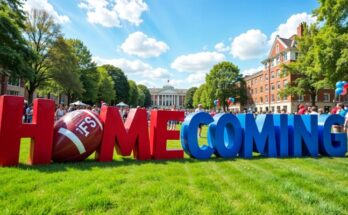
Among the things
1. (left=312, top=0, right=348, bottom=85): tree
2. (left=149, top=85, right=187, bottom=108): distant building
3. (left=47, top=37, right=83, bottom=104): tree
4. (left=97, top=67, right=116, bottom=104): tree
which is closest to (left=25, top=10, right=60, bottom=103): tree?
(left=47, top=37, right=83, bottom=104): tree

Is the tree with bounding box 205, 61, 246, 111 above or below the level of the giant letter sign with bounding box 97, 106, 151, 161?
above

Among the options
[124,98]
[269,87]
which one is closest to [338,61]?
[269,87]

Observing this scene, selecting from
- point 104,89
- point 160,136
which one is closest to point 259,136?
point 160,136

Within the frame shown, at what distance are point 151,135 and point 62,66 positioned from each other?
3391 cm

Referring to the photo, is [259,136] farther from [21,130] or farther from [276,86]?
[276,86]

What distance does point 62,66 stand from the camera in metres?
38.6

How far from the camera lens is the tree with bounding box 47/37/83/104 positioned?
125ft

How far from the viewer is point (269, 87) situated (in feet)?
212

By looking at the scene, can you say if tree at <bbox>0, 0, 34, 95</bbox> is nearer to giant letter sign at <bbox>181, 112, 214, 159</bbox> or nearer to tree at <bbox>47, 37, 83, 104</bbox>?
tree at <bbox>47, 37, 83, 104</bbox>

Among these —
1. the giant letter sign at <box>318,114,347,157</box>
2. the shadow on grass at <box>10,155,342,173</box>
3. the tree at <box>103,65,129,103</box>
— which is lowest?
the shadow on grass at <box>10,155,342,173</box>

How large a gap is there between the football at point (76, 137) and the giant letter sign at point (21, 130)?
247mm

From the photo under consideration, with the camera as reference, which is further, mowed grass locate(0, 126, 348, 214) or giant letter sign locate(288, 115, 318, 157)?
giant letter sign locate(288, 115, 318, 157)

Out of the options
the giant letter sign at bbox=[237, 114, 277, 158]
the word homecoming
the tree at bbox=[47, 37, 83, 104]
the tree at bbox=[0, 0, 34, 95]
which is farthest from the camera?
the tree at bbox=[47, 37, 83, 104]

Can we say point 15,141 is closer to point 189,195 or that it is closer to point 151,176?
point 151,176
